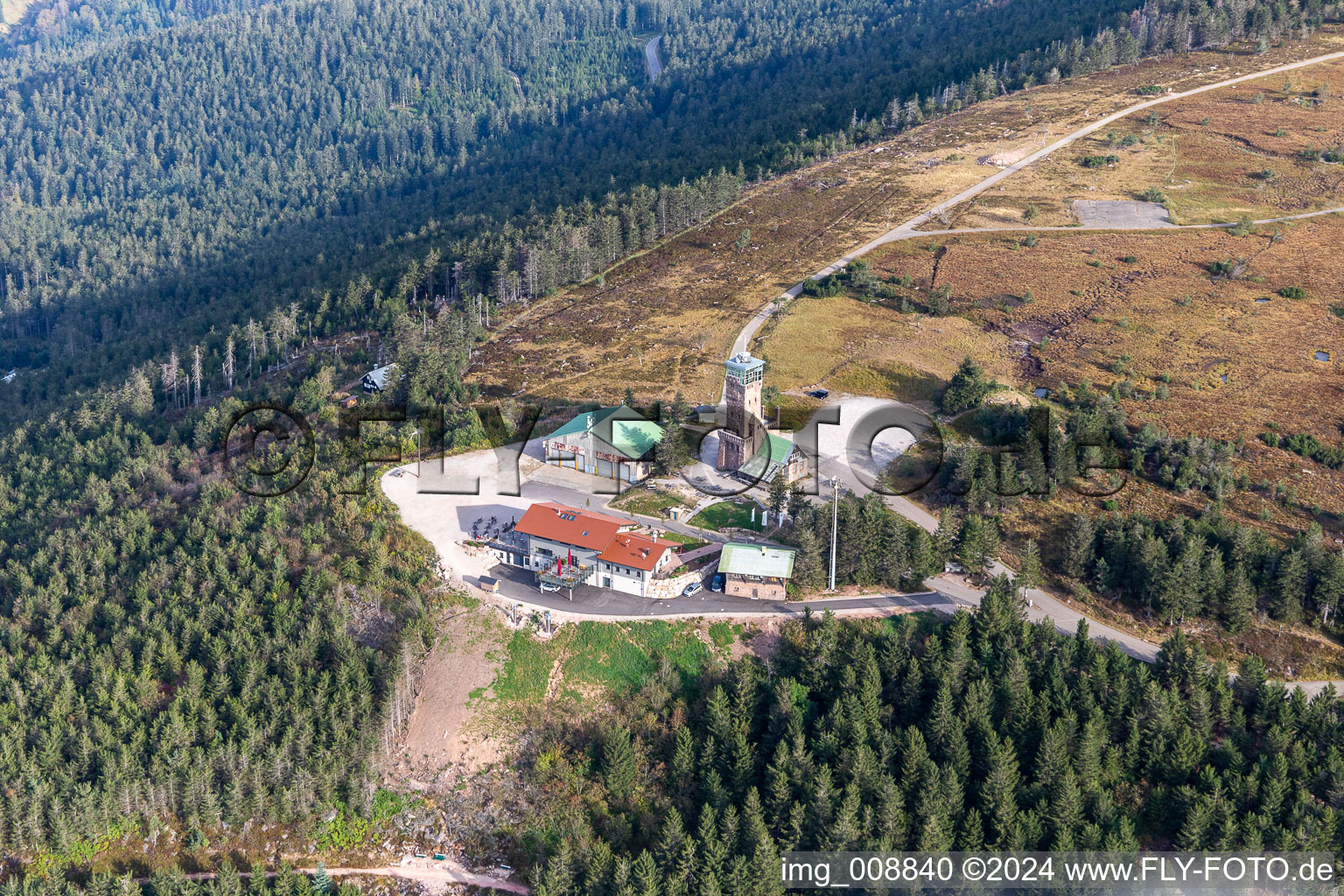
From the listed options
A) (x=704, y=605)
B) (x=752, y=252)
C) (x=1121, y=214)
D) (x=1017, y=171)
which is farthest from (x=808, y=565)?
(x=1017, y=171)

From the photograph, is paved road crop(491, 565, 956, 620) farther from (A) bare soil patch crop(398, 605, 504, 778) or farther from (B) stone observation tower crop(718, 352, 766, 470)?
(B) stone observation tower crop(718, 352, 766, 470)

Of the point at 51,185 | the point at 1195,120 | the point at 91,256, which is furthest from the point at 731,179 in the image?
the point at 51,185

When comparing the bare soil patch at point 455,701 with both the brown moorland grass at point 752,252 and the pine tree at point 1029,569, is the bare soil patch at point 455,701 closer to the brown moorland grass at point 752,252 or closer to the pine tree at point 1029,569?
the pine tree at point 1029,569

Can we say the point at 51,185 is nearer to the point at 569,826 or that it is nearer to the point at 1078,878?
the point at 569,826

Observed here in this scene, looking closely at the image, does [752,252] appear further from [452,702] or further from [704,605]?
[452,702]

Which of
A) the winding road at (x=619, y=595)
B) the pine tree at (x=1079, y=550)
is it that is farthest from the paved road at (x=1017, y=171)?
the pine tree at (x=1079, y=550)
